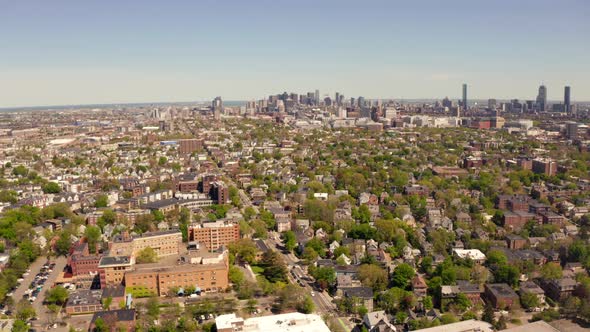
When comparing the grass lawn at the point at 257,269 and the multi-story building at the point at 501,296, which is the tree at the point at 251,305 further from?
the multi-story building at the point at 501,296

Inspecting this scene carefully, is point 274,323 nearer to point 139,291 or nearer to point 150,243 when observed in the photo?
point 139,291

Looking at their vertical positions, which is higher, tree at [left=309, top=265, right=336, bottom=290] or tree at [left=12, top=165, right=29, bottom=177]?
tree at [left=12, top=165, right=29, bottom=177]

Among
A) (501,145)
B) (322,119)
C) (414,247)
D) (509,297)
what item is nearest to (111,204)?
(414,247)

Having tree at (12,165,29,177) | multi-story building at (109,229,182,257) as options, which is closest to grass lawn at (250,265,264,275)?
multi-story building at (109,229,182,257)

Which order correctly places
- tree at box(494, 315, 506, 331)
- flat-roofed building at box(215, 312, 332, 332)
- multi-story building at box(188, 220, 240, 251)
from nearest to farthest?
1. flat-roofed building at box(215, 312, 332, 332)
2. tree at box(494, 315, 506, 331)
3. multi-story building at box(188, 220, 240, 251)

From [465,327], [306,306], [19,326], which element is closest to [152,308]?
[19,326]

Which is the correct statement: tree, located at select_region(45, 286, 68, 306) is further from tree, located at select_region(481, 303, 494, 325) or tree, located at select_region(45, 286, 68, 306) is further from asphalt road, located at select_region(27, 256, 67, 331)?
tree, located at select_region(481, 303, 494, 325)

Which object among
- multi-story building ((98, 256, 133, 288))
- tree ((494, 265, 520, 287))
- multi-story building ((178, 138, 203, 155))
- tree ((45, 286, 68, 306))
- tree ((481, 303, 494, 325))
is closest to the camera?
tree ((481, 303, 494, 325))
